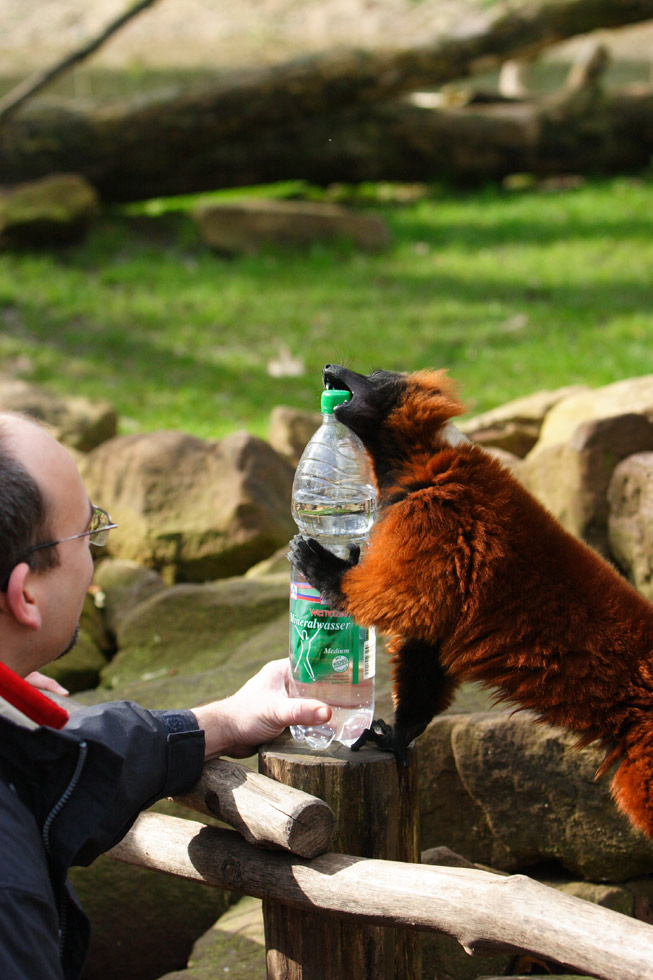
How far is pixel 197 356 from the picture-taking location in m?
8.18

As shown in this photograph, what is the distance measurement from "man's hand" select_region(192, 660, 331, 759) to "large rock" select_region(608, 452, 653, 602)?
186 cm

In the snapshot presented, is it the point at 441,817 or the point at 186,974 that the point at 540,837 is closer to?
the point at 441,817

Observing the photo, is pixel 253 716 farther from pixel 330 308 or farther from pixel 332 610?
pixel 330 308

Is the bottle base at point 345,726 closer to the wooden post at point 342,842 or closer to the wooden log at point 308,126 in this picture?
the wooden post at point 342,842

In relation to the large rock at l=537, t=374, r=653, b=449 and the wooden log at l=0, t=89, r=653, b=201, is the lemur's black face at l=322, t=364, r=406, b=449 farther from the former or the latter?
the wooden log at l=0, t=89, r=653, b=201

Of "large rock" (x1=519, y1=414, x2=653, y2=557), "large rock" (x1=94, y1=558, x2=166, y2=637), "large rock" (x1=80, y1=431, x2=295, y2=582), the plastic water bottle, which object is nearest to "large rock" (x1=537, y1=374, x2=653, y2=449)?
"large rock" (x1=519, y1=414, x2=653, y2=557)

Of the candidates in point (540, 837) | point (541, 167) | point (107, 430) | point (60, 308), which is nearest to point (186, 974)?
point (540, 837)

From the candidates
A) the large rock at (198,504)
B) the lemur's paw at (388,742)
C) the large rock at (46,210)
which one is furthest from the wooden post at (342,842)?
the large rock at (46,210)

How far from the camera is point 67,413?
19.7 ft

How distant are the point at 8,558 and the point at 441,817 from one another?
1869 mm

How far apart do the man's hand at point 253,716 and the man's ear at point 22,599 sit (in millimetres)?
548

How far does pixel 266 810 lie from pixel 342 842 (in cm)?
27

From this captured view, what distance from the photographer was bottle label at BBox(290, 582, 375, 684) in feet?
7.77

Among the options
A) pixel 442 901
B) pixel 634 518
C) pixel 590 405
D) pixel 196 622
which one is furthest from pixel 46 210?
pixel 442 901
